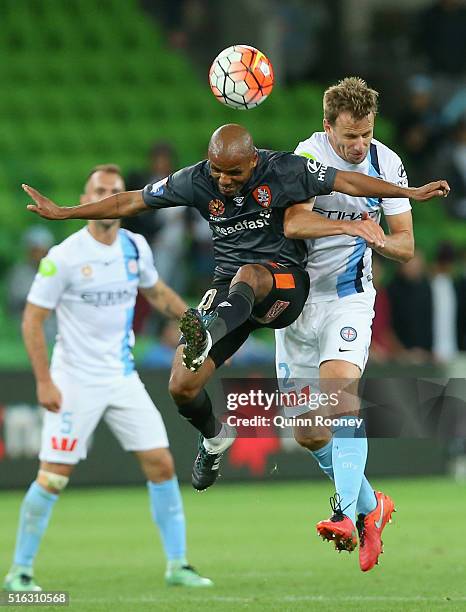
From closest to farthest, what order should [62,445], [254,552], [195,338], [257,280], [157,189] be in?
[195,338] → [257,280] → [157,189] → [62,445] → [254,552]

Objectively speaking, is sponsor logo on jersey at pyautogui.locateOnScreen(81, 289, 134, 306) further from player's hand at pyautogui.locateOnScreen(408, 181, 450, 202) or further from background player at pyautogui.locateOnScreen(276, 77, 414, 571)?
player's hand at pyautogui.locateOnScreen(408, 181, 450, 202)

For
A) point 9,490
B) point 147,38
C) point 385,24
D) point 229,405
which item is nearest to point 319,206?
point 229,405

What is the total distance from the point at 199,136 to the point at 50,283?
9604mm

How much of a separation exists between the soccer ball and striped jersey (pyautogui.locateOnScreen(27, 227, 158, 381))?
1854 millimetres

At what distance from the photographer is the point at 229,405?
338 inches

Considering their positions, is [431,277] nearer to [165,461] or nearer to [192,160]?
[192,160]

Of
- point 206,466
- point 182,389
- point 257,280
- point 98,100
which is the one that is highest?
point 98,100

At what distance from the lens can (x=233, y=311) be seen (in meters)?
7.41

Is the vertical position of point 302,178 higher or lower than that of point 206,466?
higher

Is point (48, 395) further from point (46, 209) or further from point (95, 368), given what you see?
point (46, 209)

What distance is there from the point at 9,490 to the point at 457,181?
7.03m

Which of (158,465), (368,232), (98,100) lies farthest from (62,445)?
(98,100)

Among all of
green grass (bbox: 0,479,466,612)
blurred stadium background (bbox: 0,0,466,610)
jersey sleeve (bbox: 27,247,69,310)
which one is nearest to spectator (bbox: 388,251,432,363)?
blurred stadium background (bbox: 0,0,466,610)

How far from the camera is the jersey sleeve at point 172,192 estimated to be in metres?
7.81
